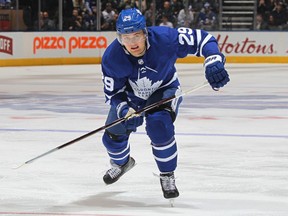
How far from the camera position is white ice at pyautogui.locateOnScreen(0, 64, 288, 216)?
491 cm

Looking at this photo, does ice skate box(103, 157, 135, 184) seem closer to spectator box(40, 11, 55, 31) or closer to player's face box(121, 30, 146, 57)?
player's face box(121, 30, 146, 57)

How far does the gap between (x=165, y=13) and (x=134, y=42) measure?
56.6 feet

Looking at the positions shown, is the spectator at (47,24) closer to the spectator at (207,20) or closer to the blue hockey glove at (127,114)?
the spectator at (207,20)

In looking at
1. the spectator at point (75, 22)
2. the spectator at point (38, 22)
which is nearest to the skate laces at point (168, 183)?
the spectator at point (38, 22)

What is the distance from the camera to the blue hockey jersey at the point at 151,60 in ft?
16.1

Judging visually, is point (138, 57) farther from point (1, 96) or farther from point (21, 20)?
point (21, 20)

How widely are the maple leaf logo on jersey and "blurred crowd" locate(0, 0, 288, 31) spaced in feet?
51.3

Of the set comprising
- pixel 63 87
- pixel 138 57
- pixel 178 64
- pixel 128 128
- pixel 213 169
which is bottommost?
pixel 178 64

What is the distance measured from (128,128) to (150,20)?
17017 millimetres

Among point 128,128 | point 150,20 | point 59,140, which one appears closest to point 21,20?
point 150,20

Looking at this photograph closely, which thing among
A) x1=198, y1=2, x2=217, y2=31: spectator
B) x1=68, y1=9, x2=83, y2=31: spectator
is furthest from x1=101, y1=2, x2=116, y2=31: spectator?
x1=198, y1=2, x2=217, y2=31: spectator

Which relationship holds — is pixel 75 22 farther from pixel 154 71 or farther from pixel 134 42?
pixel 134 42

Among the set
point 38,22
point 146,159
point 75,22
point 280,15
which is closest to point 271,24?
point 280,15

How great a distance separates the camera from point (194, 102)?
11750mm
